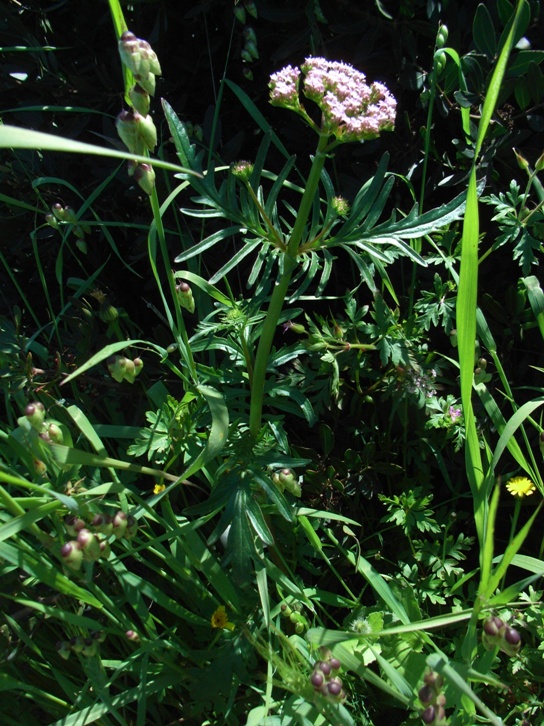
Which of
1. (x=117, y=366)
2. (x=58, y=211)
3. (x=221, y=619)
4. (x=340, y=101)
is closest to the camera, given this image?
(x=340, y=101)

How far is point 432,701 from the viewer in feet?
2.77

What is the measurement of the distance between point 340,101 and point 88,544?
68 cm

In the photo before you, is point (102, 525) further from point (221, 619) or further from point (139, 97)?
point (139, 97)

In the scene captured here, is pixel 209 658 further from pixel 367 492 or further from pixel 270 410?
pixel 270 410

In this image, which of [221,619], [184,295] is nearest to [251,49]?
[184,295]

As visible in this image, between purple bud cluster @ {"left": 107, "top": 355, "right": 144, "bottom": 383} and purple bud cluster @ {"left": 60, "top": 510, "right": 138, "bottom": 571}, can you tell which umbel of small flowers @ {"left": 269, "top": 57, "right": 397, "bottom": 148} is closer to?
purple bud cluster @ {"left": 107, "top": 355, "right": 144, "bottom": 383}

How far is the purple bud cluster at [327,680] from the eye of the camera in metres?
0.86

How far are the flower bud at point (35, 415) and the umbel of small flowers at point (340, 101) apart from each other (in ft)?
1.75

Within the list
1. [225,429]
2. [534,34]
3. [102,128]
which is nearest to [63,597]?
[225,429]

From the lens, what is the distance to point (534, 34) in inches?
57.1

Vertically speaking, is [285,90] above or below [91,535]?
above

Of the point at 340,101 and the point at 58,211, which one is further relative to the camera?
the point at 58,211

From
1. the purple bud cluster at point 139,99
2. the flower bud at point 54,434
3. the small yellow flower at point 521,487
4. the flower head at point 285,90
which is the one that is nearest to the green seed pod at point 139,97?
the purple bud cluster at point 139,99

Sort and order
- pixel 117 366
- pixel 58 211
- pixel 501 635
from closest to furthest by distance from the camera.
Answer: pixel 501 635, pixel 117 366, pixel 58 211
